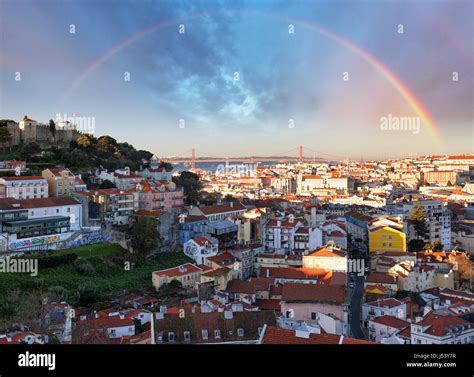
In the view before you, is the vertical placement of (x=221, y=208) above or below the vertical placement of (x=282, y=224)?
above

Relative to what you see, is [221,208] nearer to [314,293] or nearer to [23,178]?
[23,178]

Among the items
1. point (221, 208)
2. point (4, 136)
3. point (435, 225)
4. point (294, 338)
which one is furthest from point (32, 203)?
point (435, 225)

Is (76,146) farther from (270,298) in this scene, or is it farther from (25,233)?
(270,298)

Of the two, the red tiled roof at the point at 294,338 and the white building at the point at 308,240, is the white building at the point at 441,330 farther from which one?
the white building at the point at 308,240

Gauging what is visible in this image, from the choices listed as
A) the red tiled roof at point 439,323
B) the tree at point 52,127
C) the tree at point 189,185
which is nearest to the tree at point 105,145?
the tree at point 52,127

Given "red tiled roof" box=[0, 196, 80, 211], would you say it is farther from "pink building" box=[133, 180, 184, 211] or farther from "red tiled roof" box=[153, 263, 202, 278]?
"red tiled roof" box=[153, 263, 202, 278]
